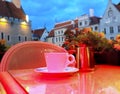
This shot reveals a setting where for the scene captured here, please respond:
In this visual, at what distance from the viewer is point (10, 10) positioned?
10.9 ft

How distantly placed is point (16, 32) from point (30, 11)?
1.44 feet

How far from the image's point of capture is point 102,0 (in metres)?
3.22

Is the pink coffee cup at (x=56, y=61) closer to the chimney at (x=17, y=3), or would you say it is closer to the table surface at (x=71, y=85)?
the table surface at (x=71, y=85)

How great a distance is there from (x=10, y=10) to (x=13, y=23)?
214 millimetres

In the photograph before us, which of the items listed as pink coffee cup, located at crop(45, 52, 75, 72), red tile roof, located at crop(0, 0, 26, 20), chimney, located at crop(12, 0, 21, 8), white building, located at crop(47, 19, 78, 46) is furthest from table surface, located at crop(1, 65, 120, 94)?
chimney, located at crop(12, 0, 21, 8)

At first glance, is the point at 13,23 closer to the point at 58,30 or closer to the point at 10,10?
the point at 10,10

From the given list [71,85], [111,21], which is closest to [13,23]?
[111,21]

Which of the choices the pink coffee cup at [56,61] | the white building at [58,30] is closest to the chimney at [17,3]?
the white building at [58,30]

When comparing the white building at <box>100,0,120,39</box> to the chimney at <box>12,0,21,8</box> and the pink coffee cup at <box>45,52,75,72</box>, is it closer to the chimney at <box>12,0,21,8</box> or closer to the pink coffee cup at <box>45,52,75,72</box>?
the chimney at <box>12,0,21,8</box>

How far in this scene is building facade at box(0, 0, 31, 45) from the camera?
127 inches

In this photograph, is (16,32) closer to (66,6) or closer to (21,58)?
(66,6)

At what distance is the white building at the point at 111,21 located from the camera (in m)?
2.83

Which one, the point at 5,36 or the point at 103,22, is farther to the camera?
the point at 5,36

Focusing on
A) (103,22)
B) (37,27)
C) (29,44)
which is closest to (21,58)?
(29,44)
